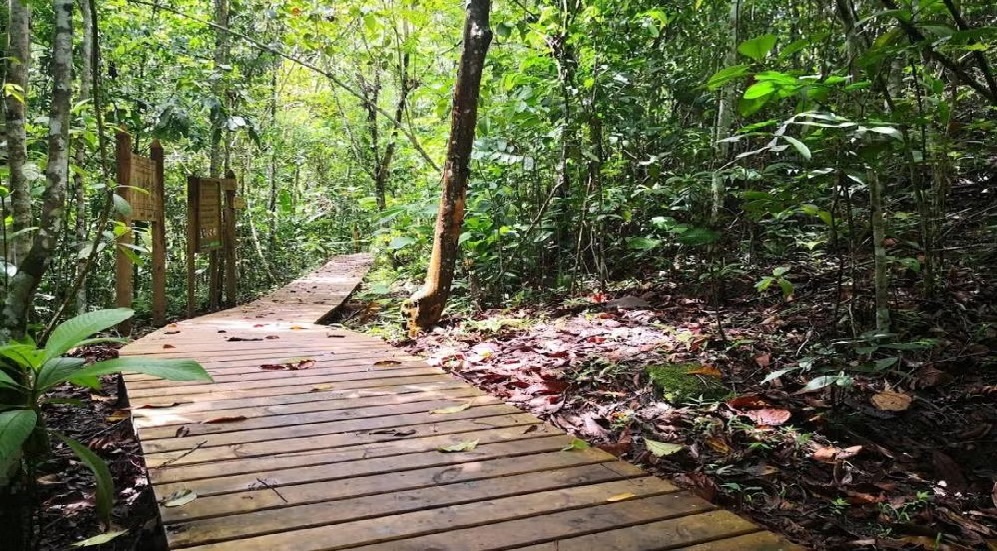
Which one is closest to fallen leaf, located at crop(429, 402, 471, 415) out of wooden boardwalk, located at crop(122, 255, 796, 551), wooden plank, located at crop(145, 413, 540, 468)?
wooden boardwalk, located at crop(122, 255, 796, 551)

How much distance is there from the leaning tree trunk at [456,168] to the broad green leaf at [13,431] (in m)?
3.64

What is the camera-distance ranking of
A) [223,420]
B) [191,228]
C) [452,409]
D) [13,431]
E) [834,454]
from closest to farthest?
[13,431]
[834,454]
[223,420]
[452,409]
[191,228]

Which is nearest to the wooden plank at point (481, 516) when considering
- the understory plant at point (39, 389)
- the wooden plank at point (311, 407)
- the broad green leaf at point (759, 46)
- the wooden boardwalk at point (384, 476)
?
the wooden boardwalk at point (384, 476)

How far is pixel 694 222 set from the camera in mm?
5617

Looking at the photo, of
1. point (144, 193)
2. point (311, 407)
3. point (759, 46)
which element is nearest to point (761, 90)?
point (759, 46)

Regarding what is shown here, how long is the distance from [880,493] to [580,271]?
4377 millimetres

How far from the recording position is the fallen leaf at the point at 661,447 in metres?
2.40

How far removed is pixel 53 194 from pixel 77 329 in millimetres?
925

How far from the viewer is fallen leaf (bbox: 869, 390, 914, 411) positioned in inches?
105

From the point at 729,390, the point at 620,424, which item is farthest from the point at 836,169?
the point at 620,424

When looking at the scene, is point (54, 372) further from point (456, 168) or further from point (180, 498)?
point (456, 168)

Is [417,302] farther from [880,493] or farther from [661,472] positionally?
[880,493]

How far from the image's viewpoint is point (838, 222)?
3947 millimetres

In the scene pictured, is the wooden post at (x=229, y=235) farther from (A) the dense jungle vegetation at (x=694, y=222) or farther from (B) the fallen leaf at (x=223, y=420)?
(B) the fallen leaf at (x=223, y=420)
